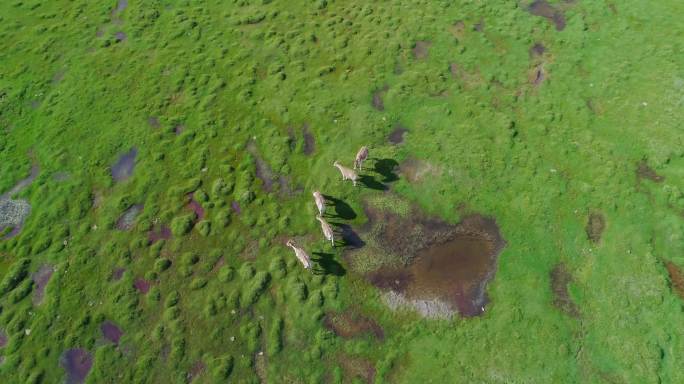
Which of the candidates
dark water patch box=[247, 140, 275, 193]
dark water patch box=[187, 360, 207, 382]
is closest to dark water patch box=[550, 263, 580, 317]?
dark water patch box=[247, 140, 275, 193]

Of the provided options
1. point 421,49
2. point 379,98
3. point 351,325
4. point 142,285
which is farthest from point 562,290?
point 142,285

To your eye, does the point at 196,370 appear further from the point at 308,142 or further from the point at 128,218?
the point at 308,142

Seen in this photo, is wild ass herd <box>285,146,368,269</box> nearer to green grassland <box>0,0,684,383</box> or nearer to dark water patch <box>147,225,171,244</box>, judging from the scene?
green grassland <box>0,0,684,383</box>

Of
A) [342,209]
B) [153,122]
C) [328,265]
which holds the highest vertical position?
[153,122]

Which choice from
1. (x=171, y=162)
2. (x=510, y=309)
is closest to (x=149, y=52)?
(x=171, y=162)

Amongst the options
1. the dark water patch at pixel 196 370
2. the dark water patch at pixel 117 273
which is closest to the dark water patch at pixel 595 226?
the dark water patch at pixel 196 370

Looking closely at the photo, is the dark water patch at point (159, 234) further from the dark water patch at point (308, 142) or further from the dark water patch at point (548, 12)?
the dark water patch at point (548, 12)
